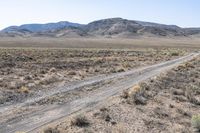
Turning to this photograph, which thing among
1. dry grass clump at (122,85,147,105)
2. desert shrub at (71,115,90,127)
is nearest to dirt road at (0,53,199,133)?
desert shrub at (71,115,90,127)

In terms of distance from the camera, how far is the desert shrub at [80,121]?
50.3 ft

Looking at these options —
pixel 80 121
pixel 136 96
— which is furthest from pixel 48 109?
pixel 136 96

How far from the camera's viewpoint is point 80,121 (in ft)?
51.0

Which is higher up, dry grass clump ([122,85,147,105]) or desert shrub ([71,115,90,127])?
desert shrub ([71,115,90,127])

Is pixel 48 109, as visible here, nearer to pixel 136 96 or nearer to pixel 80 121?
pixel 80 121

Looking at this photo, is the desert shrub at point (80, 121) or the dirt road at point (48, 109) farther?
the desert shrub at point (80, 121)

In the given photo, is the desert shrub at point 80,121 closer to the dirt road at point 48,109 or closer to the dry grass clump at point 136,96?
the dirt road at point 48,109

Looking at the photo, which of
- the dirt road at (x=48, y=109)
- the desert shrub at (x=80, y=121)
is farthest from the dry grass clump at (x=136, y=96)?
the desert shrub at (x=80, y=121)

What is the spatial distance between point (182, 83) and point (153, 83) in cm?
256

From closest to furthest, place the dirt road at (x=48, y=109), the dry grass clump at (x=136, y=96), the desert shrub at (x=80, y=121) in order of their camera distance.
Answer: the dirt road at (x=48, y=109) < the desert shrub at (x=80, y=121) < the dry grass clump at (x=136, y=96)

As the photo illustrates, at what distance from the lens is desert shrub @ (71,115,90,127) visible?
50.3ft

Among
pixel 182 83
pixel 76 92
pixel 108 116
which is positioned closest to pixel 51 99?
pixel 76 92

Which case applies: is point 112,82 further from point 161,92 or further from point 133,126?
point 133,126

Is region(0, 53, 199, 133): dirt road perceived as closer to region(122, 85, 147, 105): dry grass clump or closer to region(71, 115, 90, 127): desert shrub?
region(71, 115, 90, 127): desert shrub
